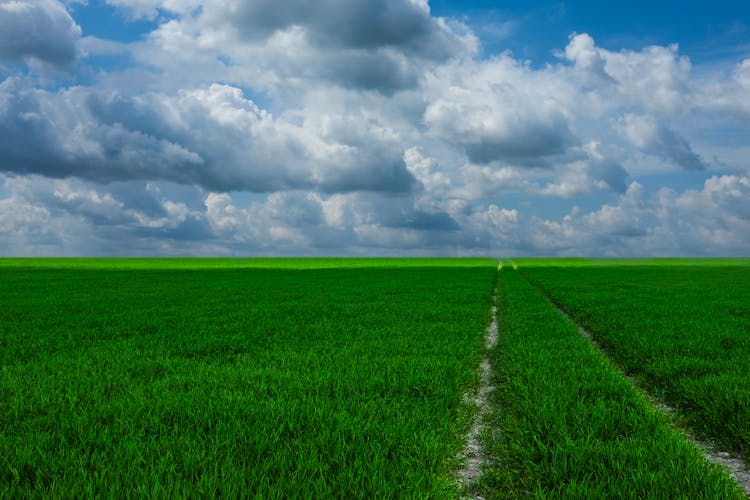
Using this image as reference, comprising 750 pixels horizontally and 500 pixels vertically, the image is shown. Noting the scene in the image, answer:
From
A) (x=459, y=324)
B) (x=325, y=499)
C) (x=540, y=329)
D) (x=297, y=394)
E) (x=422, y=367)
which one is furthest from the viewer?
(x=459, y=324)

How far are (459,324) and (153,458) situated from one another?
9901 mm

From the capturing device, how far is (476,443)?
204 inches

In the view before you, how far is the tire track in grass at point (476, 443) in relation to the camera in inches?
168

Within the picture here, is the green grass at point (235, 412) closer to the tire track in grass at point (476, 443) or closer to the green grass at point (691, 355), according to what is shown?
the tire track in grass at point (476, 443)

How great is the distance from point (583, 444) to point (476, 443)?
3.62 ft

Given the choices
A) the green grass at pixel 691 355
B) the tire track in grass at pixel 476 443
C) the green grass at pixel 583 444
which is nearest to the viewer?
the green grass at pixel 583 444

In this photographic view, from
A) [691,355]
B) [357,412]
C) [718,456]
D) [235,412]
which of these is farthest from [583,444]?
[691,355]

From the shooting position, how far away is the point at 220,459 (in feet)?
14.0

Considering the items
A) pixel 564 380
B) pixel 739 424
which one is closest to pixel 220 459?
pixel 564 380

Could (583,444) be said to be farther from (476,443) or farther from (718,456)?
(718,456)

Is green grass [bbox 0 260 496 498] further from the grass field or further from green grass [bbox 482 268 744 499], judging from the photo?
green grass [bbox 482 268 744 499]

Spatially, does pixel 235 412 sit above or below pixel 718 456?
above

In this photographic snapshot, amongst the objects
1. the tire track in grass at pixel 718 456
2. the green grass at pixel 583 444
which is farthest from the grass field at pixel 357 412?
the tire track in grass at pixel 718 456

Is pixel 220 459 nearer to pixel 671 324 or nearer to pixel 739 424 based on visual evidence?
pixel 739 424
